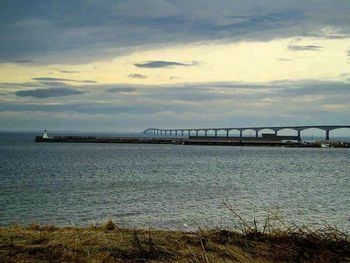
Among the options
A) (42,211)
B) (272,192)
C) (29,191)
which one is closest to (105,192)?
(29,191)

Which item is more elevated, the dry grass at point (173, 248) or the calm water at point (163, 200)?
the dry grass at point (173, 248)

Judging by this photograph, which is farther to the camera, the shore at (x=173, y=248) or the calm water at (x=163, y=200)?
the calm water at (x=163, y=200)

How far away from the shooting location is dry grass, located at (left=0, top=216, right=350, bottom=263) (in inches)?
331

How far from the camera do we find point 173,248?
359 inches

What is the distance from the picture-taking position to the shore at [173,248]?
331 inches

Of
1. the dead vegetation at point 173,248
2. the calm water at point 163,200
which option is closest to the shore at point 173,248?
the dead vegetation at point 173,248

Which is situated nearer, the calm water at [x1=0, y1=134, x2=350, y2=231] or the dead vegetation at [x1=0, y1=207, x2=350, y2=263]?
the dead vegetation at [x1=0, y1=207, x2=350, y2=263]

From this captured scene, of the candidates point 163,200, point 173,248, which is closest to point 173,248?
point 173,248

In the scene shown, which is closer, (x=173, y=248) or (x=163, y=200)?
(x=173, y=248)

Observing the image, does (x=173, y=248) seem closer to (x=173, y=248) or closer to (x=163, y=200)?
(x=173, y=248)

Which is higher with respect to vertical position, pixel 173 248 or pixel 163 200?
pixel 173 248

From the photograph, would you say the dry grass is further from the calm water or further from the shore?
the calm water

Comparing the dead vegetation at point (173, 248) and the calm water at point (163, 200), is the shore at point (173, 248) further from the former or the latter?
the calm water at point (163, 200)

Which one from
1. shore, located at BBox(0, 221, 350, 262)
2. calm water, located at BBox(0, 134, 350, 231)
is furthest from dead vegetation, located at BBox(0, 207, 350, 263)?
calm water, located at BBox(0, 134, 350, 231)
